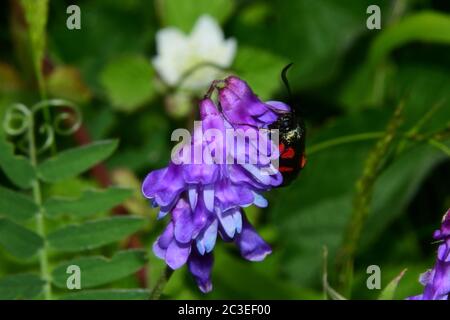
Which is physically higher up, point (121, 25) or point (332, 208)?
point (121, 25)

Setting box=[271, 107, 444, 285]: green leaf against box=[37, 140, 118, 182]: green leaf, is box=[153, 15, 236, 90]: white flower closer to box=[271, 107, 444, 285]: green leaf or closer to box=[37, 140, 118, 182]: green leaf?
box=[271, 107, 444, 285]: green leaf

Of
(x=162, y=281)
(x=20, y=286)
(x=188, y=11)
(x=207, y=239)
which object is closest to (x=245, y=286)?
(x=20, y=286)

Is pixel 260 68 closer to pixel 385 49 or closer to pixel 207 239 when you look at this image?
pixel 385 49

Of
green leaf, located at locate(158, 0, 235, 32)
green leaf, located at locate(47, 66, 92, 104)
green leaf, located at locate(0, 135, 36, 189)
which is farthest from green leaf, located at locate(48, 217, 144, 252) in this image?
green leaf, located at locate(158, 0, 235, 32)

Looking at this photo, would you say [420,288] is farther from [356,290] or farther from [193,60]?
[193,60]

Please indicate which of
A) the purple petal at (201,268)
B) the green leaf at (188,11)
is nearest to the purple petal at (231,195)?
the purple petal at (201,268)

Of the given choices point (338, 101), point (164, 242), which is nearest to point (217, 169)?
point (164, 242)
